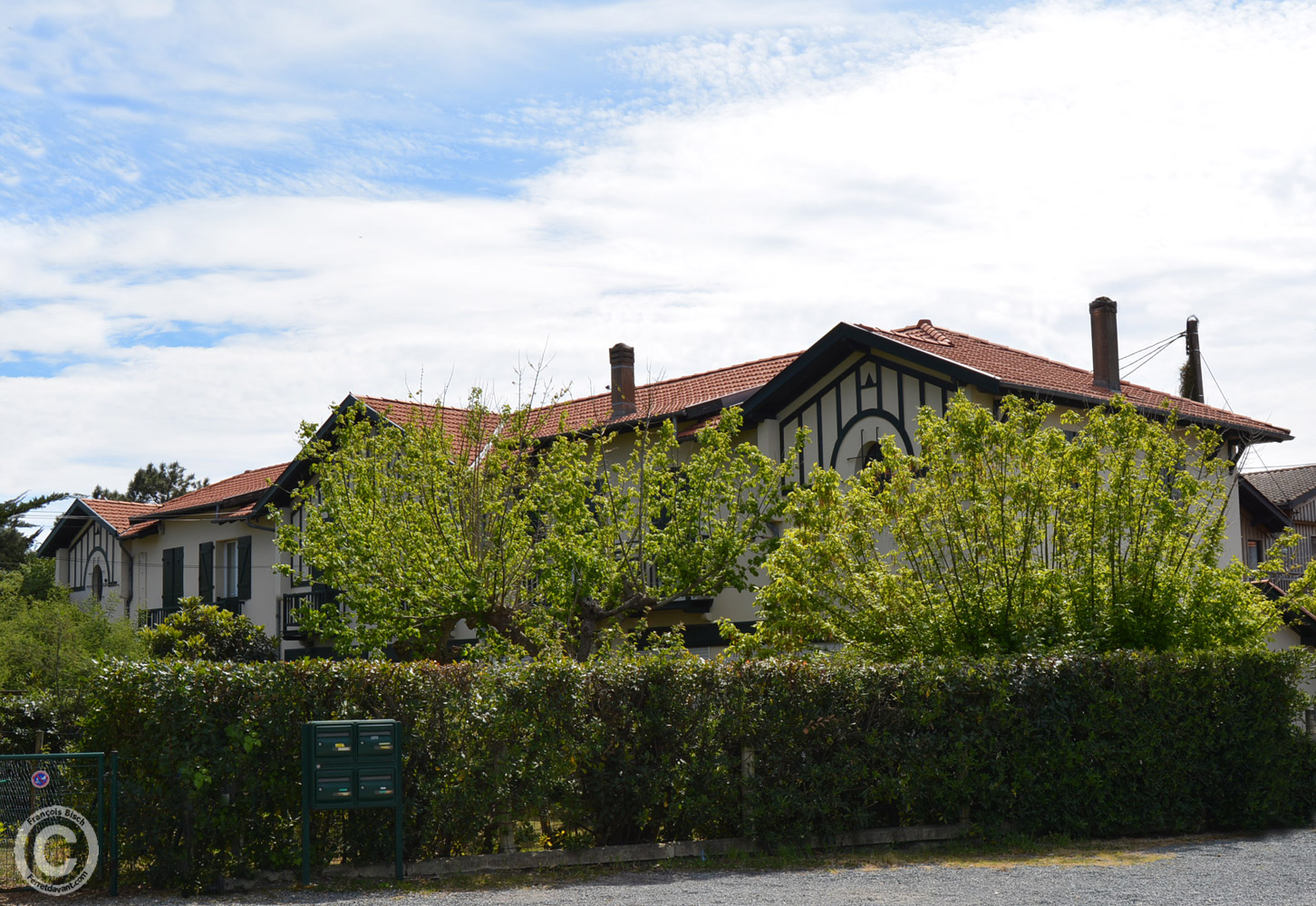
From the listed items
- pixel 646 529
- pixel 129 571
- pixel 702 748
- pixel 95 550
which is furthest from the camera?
pixel 95 550

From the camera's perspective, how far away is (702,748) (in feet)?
37.3

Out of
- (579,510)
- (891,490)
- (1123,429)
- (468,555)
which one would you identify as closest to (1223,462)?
(1123,429)

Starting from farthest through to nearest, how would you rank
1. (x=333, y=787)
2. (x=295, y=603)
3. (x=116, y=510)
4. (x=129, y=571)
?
(x=116, y=510) < (x=129, y=571) < (x=295, y=603) < (x=333, y=787)

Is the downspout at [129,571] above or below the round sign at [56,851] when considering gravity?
above

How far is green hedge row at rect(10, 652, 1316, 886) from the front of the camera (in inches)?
403

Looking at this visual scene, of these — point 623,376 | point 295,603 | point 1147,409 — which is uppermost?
point 623,376

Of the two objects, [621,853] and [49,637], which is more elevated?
[49,637]

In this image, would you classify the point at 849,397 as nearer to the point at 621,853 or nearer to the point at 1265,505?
the point at 621,853

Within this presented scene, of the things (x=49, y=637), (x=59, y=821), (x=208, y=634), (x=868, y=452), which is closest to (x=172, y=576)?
(x=49, y=637)

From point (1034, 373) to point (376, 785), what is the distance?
14.9 meters

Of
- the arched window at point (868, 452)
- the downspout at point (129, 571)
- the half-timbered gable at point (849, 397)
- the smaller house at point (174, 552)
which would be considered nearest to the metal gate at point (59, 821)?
the half-timbered gable at point (849, 397)

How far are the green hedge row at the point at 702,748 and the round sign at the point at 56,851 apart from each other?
0.32 meters

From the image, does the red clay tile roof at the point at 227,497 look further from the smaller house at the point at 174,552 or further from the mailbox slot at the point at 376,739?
the mailbox slot at the point at 376,739

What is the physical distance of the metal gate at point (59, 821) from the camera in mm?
9914
